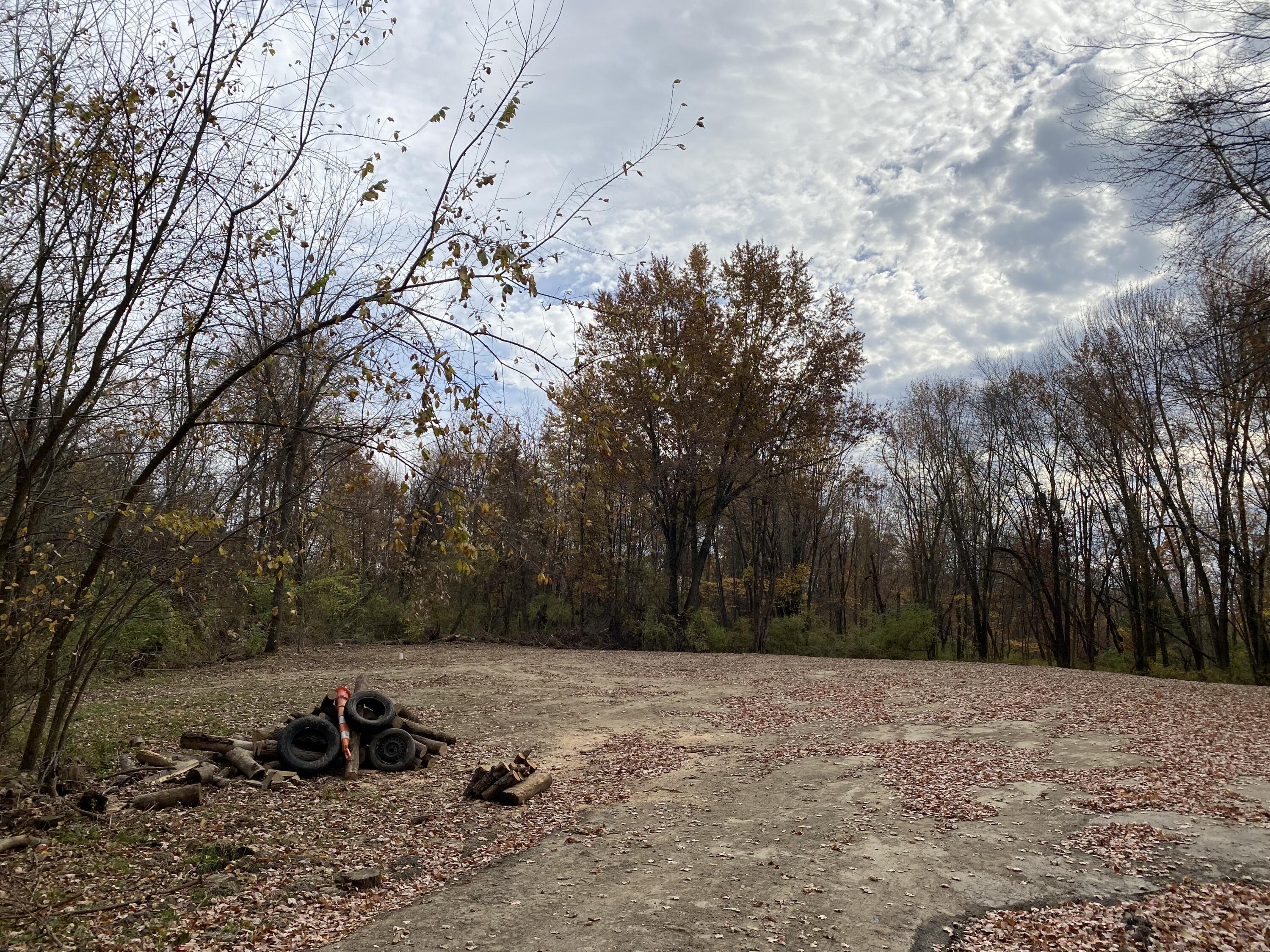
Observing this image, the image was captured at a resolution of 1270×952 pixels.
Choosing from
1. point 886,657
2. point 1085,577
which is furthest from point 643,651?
point 1085,577

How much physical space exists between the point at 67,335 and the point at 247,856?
4.16 meters

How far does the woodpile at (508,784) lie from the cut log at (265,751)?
86.2 inches

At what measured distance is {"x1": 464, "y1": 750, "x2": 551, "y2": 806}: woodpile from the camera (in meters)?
7.12

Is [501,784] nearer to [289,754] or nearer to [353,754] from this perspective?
[353,754]

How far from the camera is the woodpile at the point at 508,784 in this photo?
7125mm

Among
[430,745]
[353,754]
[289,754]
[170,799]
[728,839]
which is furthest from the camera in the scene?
[430,745]

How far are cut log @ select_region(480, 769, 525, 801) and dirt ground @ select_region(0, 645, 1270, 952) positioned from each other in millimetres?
135

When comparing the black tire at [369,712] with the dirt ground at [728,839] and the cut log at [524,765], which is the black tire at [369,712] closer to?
the dirt ground at [728,839]

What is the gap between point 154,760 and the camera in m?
7.25

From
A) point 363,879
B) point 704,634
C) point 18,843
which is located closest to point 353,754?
point 363,879

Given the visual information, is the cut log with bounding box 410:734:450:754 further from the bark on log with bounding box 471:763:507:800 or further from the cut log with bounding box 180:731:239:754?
the cut log with bounding box 180:731:239:754

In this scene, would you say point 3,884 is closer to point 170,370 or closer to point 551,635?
point 170,370

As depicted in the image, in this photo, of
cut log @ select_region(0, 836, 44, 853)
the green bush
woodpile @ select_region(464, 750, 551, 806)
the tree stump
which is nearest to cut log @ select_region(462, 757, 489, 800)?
woodpile @ select_region(464, 750, 551, 806)

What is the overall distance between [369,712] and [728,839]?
15.6ft
